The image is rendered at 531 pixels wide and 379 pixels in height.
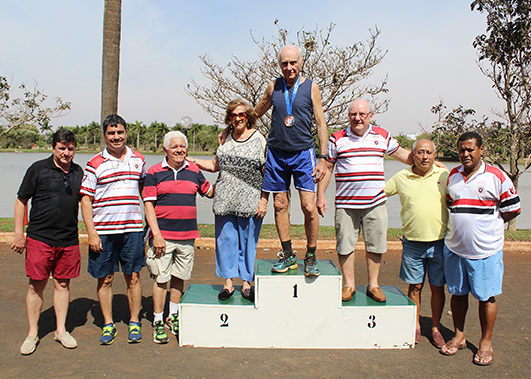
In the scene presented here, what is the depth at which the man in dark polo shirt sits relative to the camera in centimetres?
369

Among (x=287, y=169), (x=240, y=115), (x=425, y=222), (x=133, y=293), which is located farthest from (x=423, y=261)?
(x=133, y=293)

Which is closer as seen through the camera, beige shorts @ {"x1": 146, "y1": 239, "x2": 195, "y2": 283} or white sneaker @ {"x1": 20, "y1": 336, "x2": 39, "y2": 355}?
white sneaker @ {"x1": 20, "y1": 336, "x2": 39, "y2": 355}

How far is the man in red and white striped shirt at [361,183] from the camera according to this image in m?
3.93

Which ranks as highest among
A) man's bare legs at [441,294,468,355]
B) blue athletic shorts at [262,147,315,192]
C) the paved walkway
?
blue athletic shorts at [262,147,315,192]

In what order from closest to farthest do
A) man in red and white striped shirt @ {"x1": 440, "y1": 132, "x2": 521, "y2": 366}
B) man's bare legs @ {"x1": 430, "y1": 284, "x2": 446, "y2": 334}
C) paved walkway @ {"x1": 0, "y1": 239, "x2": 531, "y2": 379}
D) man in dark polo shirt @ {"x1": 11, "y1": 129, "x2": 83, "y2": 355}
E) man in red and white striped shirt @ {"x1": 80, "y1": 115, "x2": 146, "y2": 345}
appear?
paved walkway @ {"x1": 0, "y1": 239, "x2": 531, "y2": 379} < man in red and white striped shirt @ {"x1": 440, "y1": 132, "x2": 521, "y2": 366} < man in dark polo shirt @ {"x1": 11, "y1": 129, "x2": 83, "y2": 355} < man in red and white striped shirt @ {"x1": 80, "y1": 115, "x2": 146, "y2": 345} < man's bare legs @ {"x1": 430, "y1": 284, "x2": 446, "y2": 334}

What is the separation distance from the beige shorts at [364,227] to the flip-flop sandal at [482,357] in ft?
Result: 3.96

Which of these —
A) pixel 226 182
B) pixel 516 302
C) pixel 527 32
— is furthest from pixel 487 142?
pixel 226 182

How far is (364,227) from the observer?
13.3 feet

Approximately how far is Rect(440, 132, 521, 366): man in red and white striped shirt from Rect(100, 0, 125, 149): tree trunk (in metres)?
6.90

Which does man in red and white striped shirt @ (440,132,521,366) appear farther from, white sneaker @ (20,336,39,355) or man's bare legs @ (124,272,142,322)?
white sneaker @ (20,336,39,355)

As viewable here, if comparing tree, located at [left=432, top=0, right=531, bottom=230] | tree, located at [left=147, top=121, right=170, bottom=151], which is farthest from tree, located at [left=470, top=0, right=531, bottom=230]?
tree, located at [left=147, top=121, right=170, bottom=151]

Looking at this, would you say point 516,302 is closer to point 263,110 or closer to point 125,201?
point 263,110

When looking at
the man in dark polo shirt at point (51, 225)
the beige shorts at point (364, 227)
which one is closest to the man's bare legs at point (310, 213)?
the beige shorts at point (364, 227)

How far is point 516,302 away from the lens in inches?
204
